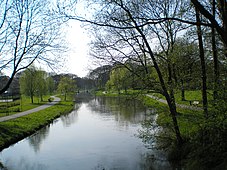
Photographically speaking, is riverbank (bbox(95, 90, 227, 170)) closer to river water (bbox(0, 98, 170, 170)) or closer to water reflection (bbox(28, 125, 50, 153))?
river water (bbox(0, 98, 170, 170))

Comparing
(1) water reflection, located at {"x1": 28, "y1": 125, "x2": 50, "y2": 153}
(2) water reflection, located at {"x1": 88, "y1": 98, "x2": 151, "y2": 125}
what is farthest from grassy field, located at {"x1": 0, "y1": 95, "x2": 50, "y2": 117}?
(2) water reflection, located at {"x1": 88, "y1": 98, "x2": 151, "y2": 125}

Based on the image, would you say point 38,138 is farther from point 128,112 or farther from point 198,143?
point 198,143

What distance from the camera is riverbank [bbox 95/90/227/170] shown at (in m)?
7.16

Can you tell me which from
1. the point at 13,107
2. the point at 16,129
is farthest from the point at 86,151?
Result: the point at 13,107


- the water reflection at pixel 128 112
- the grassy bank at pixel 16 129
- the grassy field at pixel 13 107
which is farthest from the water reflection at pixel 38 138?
the grassy field at pixel 13 107

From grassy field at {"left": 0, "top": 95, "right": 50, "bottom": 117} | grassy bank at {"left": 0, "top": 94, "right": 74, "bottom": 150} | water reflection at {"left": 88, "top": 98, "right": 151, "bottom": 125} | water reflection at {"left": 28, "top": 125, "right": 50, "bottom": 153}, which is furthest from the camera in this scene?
grassy field at {"left": 0, "top": 95, "right": 50, "bottom": 117}

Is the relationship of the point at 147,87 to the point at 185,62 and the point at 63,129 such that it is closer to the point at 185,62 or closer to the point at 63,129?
the point at 185,62

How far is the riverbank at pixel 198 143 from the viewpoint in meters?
7.16

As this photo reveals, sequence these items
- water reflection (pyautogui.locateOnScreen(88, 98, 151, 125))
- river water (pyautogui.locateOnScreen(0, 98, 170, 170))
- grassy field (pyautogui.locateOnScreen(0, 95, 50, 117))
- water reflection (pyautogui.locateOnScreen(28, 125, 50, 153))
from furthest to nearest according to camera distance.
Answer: grassy field (pyautogui.locateOnScreen(0, 95, 50, 117)) → water reflection (pyautogui.locateOnScreen(28, 125, 50, 153)) → water reflection (pyautogui.locateOnScreen(88, 98, 151, 125)) → river water (pyautogui.locateOnScreen(0, 98, 170, 170))

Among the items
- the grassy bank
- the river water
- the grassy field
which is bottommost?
the river water

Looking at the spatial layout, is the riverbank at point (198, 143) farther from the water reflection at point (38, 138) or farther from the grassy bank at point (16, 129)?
the grassy bank at point (16, 129)

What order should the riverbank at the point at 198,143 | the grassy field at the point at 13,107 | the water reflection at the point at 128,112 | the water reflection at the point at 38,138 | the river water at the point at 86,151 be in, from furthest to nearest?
the grassy field at the point at 13,107
the water reflection at the point at 38,138
the water reflection at the point at 128,112
the river water at the point at 86,151
the riverbank at the point at 198,143

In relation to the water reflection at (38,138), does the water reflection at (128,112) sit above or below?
above

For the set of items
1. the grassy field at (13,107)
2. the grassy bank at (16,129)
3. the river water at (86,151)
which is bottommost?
the river water at (86,151)
